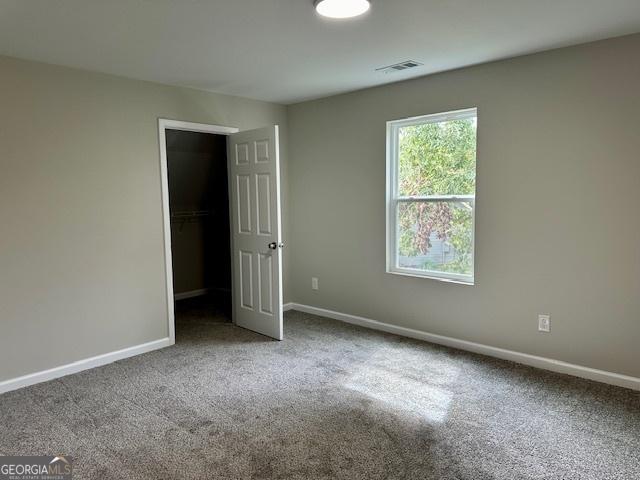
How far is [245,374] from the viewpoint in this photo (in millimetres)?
3303

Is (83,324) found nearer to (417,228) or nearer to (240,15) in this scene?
(240,15)

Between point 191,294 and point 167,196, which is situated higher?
point 167,196

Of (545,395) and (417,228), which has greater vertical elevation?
(417,228)

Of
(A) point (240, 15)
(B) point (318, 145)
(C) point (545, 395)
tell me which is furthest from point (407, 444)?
(B) point (318, 145)

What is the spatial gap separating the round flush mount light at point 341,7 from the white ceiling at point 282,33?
6 centimetres

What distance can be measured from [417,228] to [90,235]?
278 centimetres

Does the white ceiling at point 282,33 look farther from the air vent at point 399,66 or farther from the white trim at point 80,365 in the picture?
the white trim at point 80,365

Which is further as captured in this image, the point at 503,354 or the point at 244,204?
the point at 244,204

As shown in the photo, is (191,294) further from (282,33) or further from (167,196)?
(282,33)

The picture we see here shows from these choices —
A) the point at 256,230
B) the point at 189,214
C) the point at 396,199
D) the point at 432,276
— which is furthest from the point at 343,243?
the point at 189,214

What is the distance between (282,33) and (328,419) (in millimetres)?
2364

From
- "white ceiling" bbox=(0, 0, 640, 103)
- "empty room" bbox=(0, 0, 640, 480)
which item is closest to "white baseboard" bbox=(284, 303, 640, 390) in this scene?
"empty room" bbox=(0, 0, 640, 480)

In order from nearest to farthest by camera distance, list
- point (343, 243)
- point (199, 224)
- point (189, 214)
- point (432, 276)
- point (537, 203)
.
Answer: point (537, 203), point (432, 276), point (343, 243), point (189, 214), point (199, 224)

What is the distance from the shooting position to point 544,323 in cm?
327
